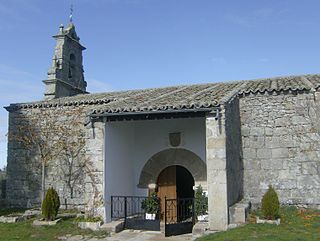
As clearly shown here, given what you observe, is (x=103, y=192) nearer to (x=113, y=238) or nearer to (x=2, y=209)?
(x=113, y=238)

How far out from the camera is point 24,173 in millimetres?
14016

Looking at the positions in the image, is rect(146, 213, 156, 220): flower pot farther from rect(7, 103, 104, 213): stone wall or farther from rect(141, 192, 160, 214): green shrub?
rect(7, 103, 104, 213): stone wall

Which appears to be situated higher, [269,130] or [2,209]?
[269,130]

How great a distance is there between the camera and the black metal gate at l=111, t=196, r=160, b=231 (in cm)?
969

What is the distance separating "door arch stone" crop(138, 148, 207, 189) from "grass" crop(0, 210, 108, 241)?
2.50m

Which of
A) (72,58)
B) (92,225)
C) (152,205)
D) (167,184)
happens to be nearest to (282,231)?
(152,205)

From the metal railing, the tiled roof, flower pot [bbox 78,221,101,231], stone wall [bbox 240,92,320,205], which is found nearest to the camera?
the tiled roof

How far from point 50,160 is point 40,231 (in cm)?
427

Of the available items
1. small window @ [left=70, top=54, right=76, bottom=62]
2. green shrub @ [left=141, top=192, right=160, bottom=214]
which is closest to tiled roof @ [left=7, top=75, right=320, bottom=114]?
green shrub @ [left=141, top=192, right=160, bottom=214]

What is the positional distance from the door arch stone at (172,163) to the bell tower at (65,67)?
6.62 m

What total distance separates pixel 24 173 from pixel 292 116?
9446 mm

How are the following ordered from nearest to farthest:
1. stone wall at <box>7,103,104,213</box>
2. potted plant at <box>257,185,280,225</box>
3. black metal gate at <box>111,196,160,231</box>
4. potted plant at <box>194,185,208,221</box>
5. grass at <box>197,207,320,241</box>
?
grass at <box>197,207,320,241</box>
potted plant at <box>257,185,280,225</box>
black metal gate at <box>111,196,160,231</box>
potted plant at <box>194,185,208,221</box>
stone wall at <box>7,103,104,213</box>

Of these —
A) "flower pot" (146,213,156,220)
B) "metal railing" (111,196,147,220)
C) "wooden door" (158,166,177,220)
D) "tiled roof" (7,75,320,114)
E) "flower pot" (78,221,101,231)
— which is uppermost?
"tiled roof" (7,75,320,114)

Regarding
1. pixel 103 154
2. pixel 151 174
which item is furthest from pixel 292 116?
pixel 103 154
